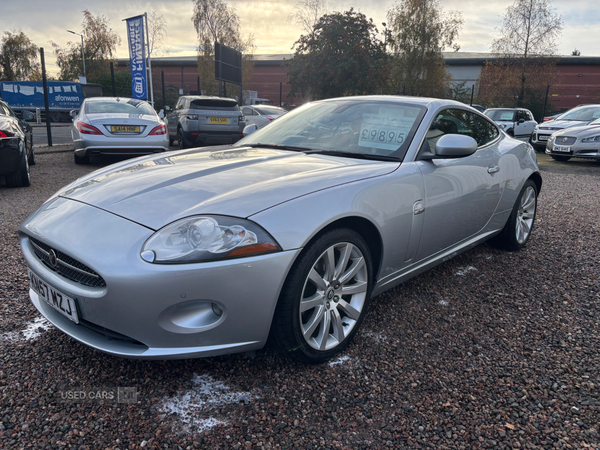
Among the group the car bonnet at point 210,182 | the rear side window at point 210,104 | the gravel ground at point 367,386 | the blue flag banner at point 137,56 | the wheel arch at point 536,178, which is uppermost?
the blue flag banner at point 137,56

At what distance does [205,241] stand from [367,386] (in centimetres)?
101

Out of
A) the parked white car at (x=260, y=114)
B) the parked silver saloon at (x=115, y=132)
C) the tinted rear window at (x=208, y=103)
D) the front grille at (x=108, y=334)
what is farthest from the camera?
the parked white car at (x=260, y=114)

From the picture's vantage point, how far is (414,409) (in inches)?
73.1

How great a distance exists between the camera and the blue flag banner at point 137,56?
58.5ft

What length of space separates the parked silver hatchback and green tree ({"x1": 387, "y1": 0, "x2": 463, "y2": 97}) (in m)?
24.6

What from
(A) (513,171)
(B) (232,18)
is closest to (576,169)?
(A) (513,171)

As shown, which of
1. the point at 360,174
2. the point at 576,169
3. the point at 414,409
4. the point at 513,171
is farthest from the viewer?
the point at 576,169

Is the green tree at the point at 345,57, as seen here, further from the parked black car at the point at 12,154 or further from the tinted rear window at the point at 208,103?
the parked black car at the point at 12,154

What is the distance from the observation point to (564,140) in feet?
37.1

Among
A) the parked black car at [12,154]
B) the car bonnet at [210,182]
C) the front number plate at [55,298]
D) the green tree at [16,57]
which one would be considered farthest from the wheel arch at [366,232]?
the green tree at [16,57]

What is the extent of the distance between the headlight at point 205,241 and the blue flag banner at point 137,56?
17895 millimetres

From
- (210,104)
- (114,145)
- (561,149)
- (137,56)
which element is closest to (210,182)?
(114,145)

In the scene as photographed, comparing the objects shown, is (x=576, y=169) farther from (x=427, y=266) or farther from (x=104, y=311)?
(x=104, y=311)

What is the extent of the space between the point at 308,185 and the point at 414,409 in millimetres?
1100
